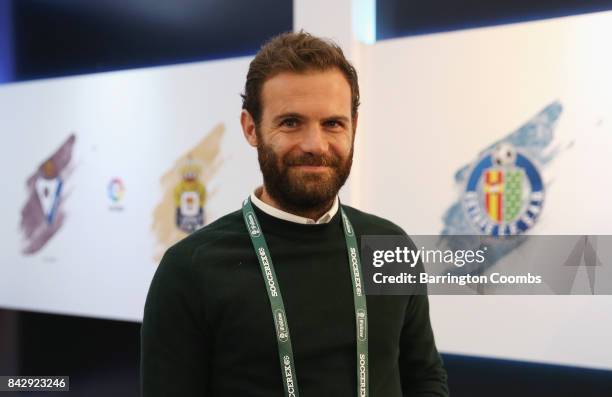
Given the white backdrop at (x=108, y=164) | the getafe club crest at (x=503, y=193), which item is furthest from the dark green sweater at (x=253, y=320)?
the white backdrop at (x=108, y=164)

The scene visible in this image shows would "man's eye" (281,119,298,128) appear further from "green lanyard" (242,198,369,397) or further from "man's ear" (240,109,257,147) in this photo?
"green lanyard" (242,198,369,397)

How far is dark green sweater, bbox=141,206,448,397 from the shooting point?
52.7 inches

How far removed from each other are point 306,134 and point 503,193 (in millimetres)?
1877

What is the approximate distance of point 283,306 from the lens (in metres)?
1.37

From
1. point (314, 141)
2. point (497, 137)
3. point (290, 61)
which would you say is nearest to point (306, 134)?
point (314, 141)

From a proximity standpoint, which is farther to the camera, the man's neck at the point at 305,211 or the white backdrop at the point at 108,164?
the white backdrop at the point at 108,164

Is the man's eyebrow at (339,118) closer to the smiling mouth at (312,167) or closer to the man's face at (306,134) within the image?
the man's face at (306,134)

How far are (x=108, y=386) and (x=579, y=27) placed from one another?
12.6 ft

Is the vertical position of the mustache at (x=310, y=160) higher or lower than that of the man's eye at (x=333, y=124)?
lower

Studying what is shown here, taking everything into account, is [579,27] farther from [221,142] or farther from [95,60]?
[95,60]

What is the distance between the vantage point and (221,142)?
12.3 ft

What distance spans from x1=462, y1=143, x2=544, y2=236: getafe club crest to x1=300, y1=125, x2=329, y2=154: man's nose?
1.84m

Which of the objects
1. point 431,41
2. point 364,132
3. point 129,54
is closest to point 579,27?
point 431,41

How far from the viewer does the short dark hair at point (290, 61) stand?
1.40 m
